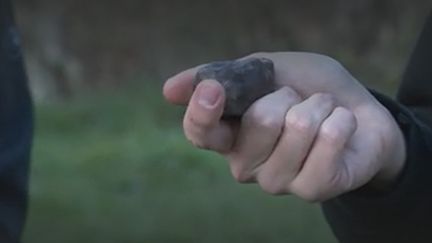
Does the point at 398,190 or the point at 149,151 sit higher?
the point at 398,190

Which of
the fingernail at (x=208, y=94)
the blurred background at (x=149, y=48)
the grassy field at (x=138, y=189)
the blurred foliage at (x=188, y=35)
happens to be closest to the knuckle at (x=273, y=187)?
the fingernail at (x=208, y=94)

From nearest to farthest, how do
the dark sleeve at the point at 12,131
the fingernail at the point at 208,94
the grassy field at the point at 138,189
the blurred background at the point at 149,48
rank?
the fingernail at the point at 208,94
the dark sleeve at the point at 12,131
the grassy field at the point at 138,189
the blurred background at the point at 149,48

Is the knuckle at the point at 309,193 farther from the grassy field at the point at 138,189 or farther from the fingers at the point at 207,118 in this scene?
the grassy field at the point at 138,189

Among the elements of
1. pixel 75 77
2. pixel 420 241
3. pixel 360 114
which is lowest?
pixel 75 77

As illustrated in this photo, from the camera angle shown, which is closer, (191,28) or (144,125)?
(144,125)

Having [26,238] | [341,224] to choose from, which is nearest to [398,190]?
[341,224]

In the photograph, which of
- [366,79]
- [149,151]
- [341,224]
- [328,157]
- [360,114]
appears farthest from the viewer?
[366,79]

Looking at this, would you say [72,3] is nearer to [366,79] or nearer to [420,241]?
[366,79]
